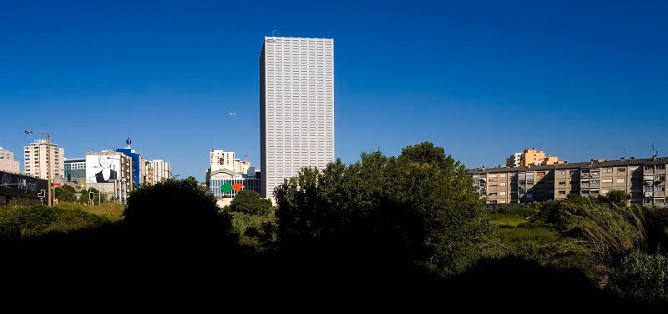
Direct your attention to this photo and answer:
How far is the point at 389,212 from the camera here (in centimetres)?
1828

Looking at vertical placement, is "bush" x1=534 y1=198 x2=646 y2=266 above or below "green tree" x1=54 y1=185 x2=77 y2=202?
above

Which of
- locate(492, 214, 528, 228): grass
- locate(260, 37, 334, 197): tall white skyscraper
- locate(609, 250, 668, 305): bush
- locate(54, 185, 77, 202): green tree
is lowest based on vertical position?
locate(492, 214, 528, 228): grass

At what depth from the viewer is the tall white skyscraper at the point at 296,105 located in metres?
140

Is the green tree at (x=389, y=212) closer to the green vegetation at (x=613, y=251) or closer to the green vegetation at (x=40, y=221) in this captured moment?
the green vegetation at (x=613, y=251)

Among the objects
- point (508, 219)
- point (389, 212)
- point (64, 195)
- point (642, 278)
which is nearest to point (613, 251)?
point (642, 278)

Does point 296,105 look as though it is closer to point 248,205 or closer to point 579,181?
point 248,205

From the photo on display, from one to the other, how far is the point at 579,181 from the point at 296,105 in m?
87.6

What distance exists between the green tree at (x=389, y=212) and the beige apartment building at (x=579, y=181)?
3960cm

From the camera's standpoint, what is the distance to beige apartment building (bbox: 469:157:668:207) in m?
66.9

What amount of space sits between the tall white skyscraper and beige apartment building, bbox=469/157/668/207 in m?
60.6

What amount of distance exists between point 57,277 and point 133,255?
2.59 m

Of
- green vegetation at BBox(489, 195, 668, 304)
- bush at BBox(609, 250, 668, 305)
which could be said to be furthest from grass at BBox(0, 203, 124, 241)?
bush at BBox(609, 250, 668, 305)

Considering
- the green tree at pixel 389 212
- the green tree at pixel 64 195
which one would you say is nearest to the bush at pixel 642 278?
the green tree at pixel 389 212

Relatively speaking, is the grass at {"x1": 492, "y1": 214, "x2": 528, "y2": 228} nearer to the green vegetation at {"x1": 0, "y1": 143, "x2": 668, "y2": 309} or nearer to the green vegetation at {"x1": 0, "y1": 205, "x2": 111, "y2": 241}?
the green vegetation at {"x1": 0, "y1": 143, "x2": 668, "y2": 309}
